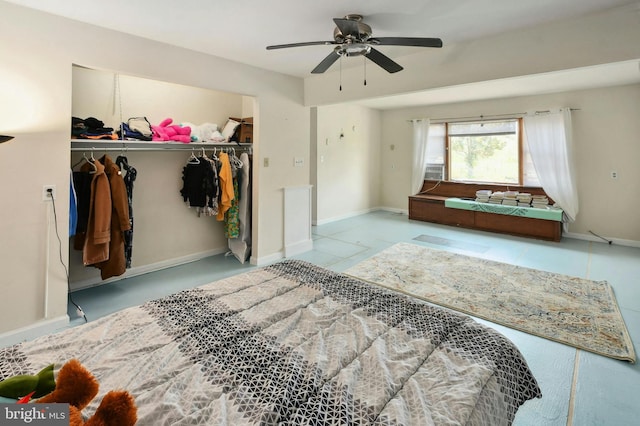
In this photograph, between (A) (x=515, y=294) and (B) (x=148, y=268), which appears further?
(B) (x=148, y=268)

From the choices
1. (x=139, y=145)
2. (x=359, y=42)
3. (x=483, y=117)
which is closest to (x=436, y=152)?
(x=483, y=117)

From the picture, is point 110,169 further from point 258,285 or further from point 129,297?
point 258,285

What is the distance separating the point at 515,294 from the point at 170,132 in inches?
161

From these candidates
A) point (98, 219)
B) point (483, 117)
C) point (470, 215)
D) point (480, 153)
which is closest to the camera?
point (98, 219)

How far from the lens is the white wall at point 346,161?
6.63m

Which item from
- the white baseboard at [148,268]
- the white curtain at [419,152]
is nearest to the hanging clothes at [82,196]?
the white baseboard at [148,268]

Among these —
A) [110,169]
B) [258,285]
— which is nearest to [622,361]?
[258,285]

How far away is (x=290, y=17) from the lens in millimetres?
2645

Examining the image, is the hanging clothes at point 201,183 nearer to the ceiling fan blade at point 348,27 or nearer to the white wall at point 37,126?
the white wall at point 37,126

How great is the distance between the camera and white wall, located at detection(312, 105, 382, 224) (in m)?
6.63

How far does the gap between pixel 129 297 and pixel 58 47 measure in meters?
2.26

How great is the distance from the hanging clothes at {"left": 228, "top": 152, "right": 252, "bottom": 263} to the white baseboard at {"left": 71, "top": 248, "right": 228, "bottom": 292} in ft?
1.69

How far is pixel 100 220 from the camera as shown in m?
2.95

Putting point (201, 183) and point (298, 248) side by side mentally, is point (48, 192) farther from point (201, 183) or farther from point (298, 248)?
point (298, 248)
